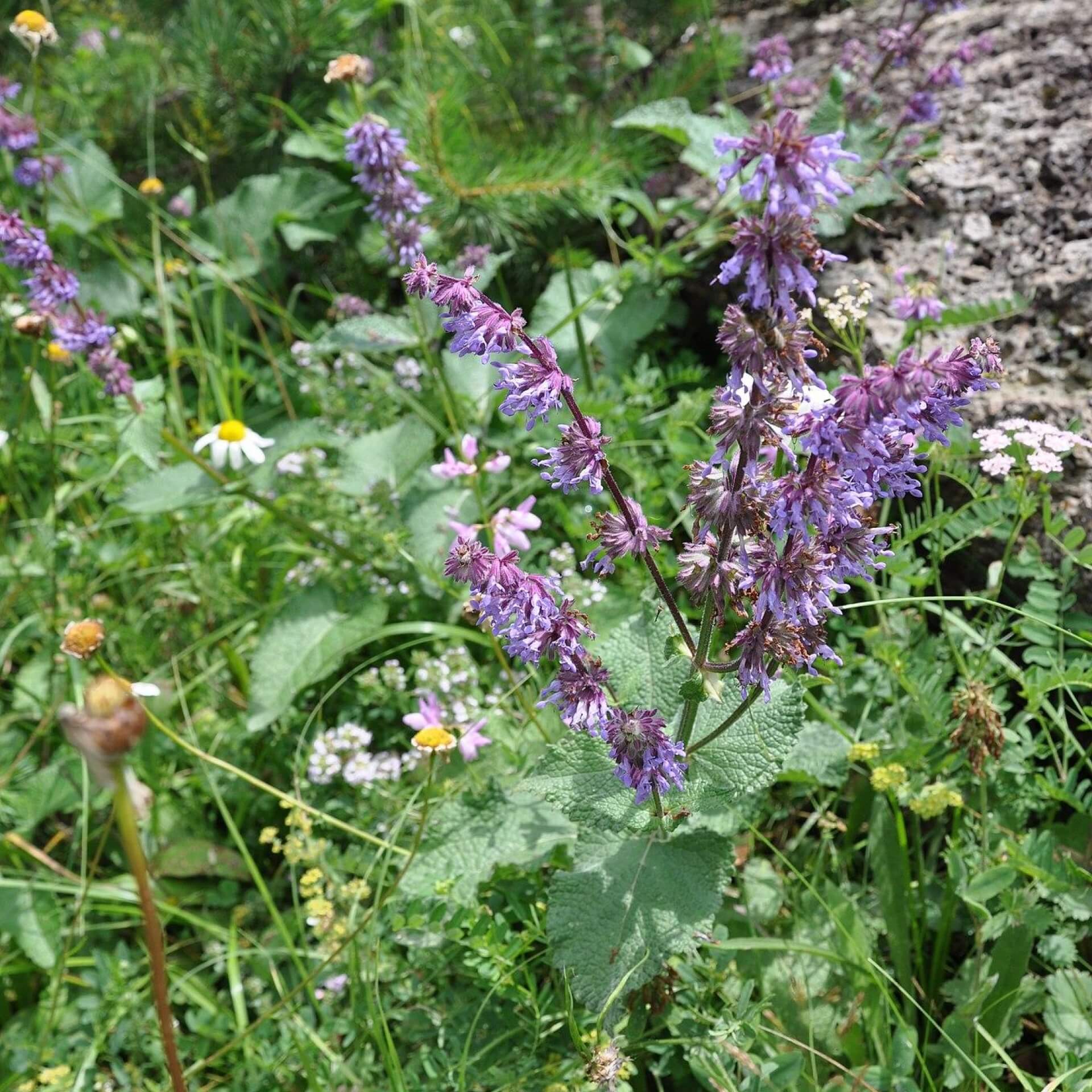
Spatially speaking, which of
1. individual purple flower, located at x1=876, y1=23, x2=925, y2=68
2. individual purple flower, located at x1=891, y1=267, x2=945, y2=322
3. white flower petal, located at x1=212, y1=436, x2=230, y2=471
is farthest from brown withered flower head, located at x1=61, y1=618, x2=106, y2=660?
individual purple flower, located at x1=876, y1=23, x2=925, y2=68

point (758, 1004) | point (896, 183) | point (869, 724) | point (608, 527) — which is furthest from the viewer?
point (896, 183)

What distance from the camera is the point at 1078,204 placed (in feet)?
8.93

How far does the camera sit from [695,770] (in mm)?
1568

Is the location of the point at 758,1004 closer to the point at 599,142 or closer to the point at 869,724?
the point at 869,724

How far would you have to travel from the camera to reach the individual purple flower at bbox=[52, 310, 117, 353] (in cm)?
277

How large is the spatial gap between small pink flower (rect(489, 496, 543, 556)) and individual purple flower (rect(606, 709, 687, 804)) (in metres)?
0.75

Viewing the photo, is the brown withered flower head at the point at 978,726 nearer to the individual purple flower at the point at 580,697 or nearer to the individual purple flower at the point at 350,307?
the individual purple flower at the point at 580,697

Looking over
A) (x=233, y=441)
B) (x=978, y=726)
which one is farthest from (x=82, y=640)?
(x=978, y=726)

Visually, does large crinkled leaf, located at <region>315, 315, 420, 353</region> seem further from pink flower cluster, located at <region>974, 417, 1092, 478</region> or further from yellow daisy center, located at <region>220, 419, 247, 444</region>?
pink flower cluster, located at <region>974, 417, 1092, 478</region>

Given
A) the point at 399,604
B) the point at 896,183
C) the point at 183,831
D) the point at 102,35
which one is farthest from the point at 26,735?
the point at 102,35

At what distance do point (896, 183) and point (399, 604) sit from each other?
1.86m

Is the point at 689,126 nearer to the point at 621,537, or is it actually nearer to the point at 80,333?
the point at 80,333

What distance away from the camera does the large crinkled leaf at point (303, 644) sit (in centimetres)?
260

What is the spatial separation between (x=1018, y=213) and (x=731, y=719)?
2.10 meters
